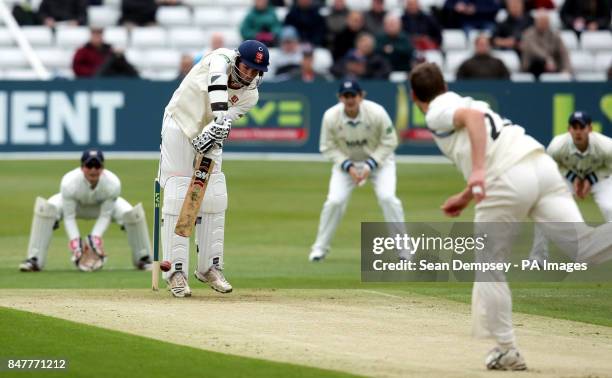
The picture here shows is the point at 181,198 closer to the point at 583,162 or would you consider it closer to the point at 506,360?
the point at 506,360

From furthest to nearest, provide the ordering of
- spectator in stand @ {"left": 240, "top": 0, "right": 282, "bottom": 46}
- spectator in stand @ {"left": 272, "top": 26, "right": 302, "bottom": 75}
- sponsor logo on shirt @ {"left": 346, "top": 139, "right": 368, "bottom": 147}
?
spectator in stand @ {"left": 240, "top": 0, "right": 282, "bottom": 46}, spectator in stand @ {"left": 272, "top": 26, "right": 302, "bottom": 75}, sponsor logo on shirt @ {"left": 346, "top": 139, "right": 368, "bottom": 147}

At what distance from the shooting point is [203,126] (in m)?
12.6

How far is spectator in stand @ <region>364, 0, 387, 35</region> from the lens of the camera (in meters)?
28.5

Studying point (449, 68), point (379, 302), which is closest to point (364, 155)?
point (379, 302)

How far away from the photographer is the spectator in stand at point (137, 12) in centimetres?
2903

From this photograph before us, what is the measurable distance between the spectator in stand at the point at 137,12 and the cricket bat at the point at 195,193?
17239 millimetres

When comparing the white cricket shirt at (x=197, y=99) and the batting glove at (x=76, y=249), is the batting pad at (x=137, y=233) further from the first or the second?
the white cricket shirt at (x=197, y=99)

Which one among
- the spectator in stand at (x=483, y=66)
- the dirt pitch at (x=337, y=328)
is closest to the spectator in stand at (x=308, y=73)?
the spectator in stand at (x=483, y=66)

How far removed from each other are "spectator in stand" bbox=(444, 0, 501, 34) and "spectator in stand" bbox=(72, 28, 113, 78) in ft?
25.0

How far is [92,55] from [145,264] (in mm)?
11024

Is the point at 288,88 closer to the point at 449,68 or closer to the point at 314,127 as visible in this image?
the point at 314,127

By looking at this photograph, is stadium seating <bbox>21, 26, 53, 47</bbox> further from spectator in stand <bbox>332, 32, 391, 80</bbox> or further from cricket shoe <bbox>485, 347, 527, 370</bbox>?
cricket shoe <bbox>485, 347, 527, 370</bbox>

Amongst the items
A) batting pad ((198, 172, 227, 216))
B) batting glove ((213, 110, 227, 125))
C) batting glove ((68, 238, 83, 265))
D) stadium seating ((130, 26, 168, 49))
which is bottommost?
batting glove ((68, 238, 83, 265))

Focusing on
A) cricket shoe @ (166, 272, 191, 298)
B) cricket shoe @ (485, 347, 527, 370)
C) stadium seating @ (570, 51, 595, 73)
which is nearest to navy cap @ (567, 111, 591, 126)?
cricket shoe @ (166, 272, 191, 298)
